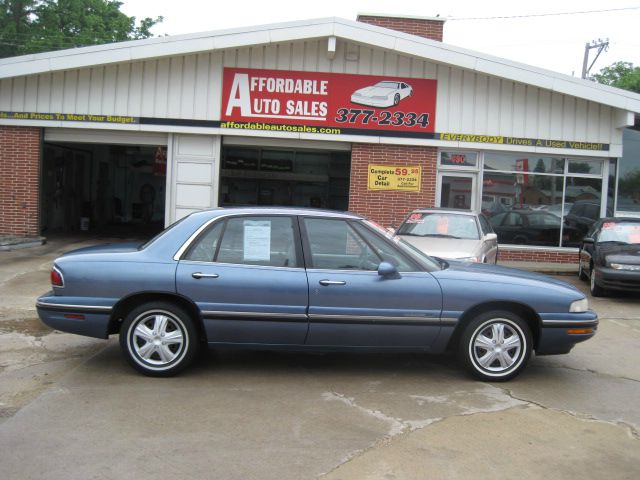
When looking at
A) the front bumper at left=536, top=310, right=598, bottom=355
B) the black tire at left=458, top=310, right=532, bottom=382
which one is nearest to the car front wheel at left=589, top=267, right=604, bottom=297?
the front bumper at left=536, top=310, right=598, bottom=355

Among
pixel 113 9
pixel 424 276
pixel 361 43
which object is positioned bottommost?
pixel 424 276

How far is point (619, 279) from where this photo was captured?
10617 mm

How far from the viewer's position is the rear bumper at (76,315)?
5434 millimetres

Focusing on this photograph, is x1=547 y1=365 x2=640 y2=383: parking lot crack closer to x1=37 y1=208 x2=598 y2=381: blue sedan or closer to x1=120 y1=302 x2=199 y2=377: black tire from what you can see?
x1=37 y1=208 x2=598 y2=381: blue sedan

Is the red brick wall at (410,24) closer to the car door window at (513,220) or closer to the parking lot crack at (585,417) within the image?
the car door window at (513,220)

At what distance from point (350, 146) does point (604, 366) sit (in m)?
9.33

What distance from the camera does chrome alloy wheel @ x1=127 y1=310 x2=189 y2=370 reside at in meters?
5.44

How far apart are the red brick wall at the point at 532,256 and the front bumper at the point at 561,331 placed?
9.53 m

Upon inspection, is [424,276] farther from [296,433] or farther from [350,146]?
[350,146]

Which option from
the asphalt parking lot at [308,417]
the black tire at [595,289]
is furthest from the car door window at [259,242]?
the black tire at [595,289]

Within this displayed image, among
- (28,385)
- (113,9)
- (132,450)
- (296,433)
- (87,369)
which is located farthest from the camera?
(113,9)

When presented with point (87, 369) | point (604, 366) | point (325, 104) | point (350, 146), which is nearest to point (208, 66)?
point (325, 104)

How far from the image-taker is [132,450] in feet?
13.2

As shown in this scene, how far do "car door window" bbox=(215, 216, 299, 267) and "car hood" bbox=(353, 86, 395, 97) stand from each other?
9.57 metres
